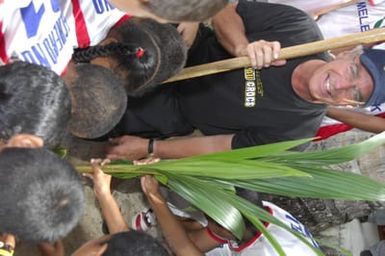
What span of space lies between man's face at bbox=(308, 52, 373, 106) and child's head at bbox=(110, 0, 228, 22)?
597mm

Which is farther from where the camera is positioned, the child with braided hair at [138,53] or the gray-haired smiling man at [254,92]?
the gray-haired smiling man at [254,92]

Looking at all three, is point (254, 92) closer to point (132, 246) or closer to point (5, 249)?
point (132, 246)

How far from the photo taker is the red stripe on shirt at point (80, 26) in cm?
103

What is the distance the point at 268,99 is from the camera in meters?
1.48

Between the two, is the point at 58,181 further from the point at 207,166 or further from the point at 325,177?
the point at 325,177

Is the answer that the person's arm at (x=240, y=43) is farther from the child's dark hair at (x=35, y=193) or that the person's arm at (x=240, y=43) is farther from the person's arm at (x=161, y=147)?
the child's dark hair at (x=35, y=193)

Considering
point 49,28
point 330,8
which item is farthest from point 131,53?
point 330,8

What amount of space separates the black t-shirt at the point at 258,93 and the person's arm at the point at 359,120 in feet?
1.44

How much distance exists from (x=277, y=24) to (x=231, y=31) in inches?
5.3

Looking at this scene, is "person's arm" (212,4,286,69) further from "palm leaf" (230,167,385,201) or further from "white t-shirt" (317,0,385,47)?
"white t-shirt" (317,0,385,47)

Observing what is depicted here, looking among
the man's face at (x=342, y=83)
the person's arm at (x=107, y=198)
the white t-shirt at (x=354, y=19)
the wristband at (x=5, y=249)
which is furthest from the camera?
the white t-shirt at (x=354, y=19)

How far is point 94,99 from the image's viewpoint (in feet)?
3.40

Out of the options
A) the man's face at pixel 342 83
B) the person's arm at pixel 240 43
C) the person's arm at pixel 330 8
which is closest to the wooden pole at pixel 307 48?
the person's arm at pixel 240 43

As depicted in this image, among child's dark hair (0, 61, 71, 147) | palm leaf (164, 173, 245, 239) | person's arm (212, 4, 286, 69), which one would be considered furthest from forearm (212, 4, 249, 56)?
child's dark hair (0, 61, 71, 147)
